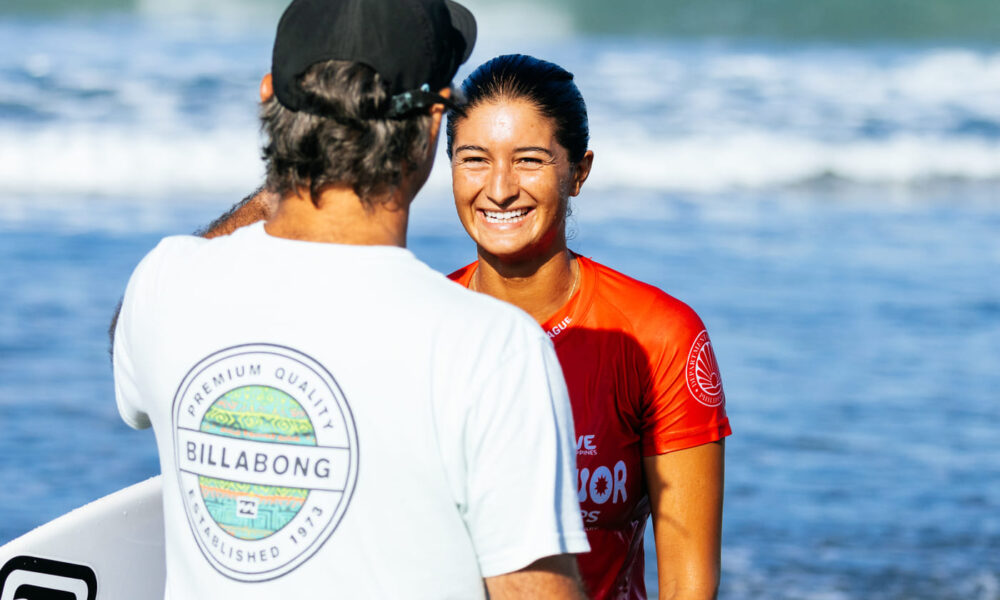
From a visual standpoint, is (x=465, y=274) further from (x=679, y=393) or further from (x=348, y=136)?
(x=348, y=136)

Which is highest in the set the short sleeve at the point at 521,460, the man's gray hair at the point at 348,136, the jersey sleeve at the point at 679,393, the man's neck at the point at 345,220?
the man's gray hair at the point at 348,136

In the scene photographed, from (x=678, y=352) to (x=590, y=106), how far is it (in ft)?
47.9

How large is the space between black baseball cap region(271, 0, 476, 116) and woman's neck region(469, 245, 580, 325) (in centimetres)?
117

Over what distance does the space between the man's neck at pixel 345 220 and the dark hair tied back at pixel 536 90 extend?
1.11 meters

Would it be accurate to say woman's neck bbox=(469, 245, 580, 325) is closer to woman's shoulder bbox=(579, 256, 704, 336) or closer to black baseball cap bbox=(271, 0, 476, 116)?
woman's shoulder bbox=(579, 256, 704, 336)

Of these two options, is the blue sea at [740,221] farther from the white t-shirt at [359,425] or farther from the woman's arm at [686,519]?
the white t-shirt at [359,425]

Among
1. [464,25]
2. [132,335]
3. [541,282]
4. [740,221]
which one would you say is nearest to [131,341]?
[132,335]

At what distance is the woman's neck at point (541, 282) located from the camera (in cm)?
277

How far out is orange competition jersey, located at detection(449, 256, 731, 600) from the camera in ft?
8.35

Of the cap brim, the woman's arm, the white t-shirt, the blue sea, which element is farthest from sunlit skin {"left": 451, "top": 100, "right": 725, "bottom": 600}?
the blue sea

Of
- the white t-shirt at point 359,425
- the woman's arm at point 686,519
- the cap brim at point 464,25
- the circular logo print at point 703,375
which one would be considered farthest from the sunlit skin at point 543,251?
the white t-shirt at point 359,425

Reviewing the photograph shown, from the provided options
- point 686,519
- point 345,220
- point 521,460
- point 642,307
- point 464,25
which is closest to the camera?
point 521,460

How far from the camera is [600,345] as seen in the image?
262 cm

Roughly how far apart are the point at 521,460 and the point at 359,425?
211mm
